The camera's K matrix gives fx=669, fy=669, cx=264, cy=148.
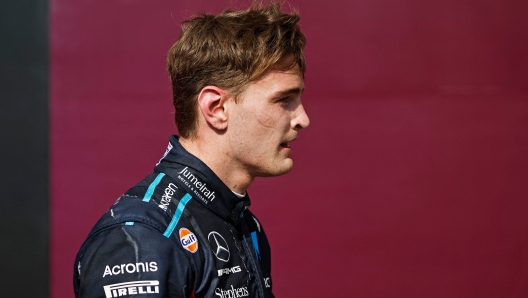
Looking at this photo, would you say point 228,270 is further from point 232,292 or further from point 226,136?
point 226,136

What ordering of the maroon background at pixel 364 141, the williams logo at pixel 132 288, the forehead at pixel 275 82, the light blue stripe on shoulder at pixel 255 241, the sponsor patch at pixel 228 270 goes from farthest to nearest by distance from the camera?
the maroon background at pixel 364 141
the light blue stripe on shoulder at pixel 255 241
the forehead at pixel 275 82
the sponsor patch at pixel 228 270
the williams logo at pixel 132 288

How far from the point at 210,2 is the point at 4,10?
656 mm

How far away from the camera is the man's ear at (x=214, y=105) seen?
1205 mm

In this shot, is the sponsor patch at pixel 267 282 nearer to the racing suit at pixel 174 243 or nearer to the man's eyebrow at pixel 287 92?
the racing suit at pixel 174 243

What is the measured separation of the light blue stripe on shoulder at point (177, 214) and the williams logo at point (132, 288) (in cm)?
9

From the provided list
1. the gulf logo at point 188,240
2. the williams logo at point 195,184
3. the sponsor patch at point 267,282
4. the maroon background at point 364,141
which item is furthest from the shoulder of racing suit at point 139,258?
the maroon background at point 364,141

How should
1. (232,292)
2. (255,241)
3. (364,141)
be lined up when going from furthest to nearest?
(364,141) < (255,241) < (232,292)

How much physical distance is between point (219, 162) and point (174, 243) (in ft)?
0.76

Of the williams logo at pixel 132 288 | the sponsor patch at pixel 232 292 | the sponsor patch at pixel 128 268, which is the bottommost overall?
the sponsor patch at pixel 232 292

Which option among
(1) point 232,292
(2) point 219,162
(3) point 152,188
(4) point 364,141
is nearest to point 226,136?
(2) point 219,162

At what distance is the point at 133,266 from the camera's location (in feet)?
3.20

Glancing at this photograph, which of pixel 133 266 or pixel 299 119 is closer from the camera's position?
pixel 133 266

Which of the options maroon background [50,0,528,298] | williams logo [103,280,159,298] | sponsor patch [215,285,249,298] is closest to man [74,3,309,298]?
sponsor patch [215,285,249,298]

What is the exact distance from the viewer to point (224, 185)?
1.21 metres
